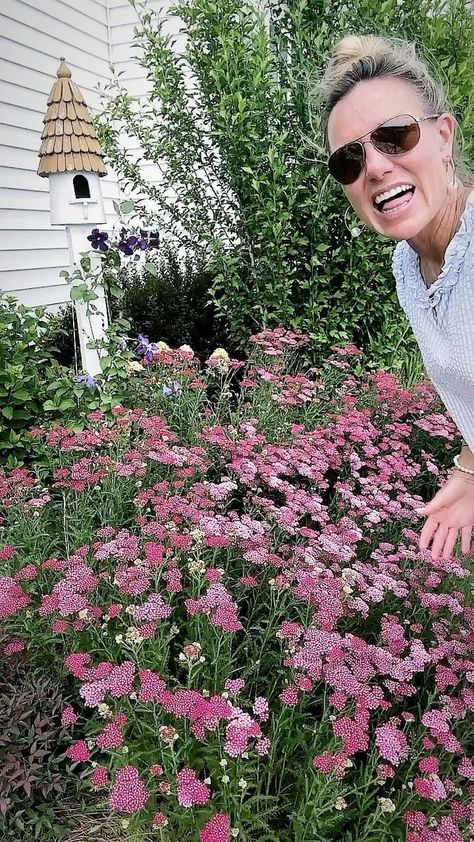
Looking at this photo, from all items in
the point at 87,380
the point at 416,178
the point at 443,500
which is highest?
the point at 416,178

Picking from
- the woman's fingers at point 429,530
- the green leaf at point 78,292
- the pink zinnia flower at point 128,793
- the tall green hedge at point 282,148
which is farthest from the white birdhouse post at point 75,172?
the pink zinnia flower at point 128,793

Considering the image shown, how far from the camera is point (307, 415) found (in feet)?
10.9

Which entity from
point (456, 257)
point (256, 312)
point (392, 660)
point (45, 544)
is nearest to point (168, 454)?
point (45, 544)

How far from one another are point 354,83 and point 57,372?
8.81 ft

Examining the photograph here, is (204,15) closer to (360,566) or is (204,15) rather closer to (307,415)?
(307,415)

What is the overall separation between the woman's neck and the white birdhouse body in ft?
8.89

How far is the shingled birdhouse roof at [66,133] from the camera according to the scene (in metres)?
3.51

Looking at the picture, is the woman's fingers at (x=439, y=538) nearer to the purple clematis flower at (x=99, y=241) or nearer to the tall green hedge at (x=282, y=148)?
the purple clematis flower at (x=99, y=241)

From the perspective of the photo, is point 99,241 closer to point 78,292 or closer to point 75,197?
→ point 78,292

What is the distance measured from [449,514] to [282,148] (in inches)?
125

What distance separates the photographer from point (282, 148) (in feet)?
13.6

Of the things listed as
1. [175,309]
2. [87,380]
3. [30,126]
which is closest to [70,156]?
[87,380]

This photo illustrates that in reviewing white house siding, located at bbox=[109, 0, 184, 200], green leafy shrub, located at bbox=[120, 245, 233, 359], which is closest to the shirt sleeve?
green leafy shrub, located at bbox=[120, 245, 233, 359]

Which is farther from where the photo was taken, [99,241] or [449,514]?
[99,241]
